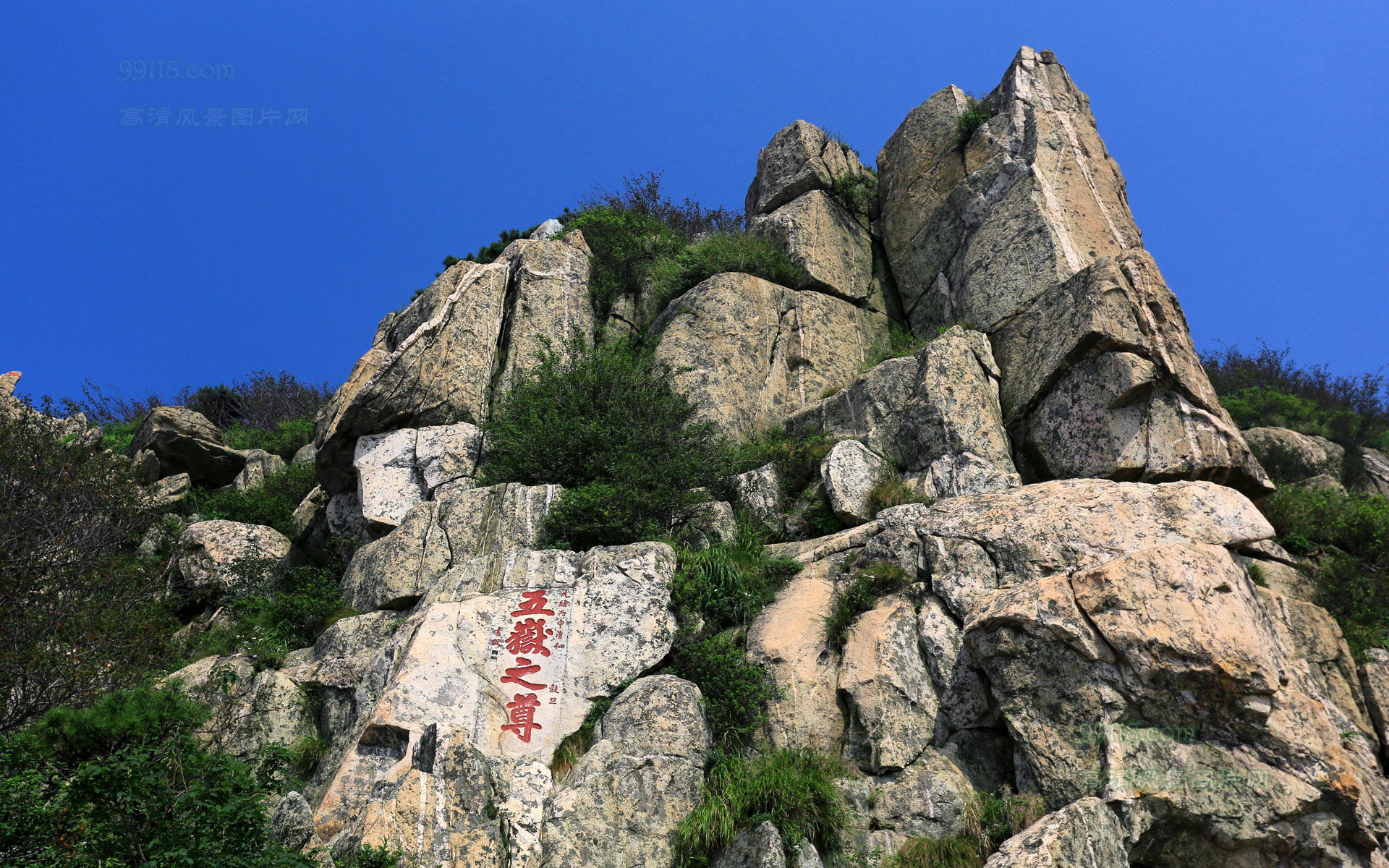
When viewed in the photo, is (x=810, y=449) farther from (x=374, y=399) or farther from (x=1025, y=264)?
(x=374, y=399)

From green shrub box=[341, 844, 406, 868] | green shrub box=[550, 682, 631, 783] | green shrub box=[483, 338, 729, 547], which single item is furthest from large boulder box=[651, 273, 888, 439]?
green shrub box=[341, 844, 406, 868]

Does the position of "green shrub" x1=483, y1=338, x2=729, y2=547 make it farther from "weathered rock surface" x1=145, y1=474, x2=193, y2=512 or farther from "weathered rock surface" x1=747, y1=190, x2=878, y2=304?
"weathered rock surface" x1=145, y1=474, x2=193, y2=512

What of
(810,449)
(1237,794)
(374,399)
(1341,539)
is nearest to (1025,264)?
(810,449)

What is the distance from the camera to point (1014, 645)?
972cm

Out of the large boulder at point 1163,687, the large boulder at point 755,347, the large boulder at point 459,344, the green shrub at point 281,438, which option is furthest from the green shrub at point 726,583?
the green shrub at point 281,438

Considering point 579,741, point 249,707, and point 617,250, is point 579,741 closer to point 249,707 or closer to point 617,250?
point 249,707

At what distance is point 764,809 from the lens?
9.21m

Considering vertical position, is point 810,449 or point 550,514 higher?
point 810,449

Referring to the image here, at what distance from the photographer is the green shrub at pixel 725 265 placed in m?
19.2

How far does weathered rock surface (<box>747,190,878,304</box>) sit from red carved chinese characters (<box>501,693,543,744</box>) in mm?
11730

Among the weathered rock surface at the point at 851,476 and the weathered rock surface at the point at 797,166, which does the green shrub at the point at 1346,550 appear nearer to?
the weathered rock surface at the point at 851,476

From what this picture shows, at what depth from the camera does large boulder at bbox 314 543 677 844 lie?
9.99m

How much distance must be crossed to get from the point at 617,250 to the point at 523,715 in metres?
12.9

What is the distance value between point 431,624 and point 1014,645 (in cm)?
721
